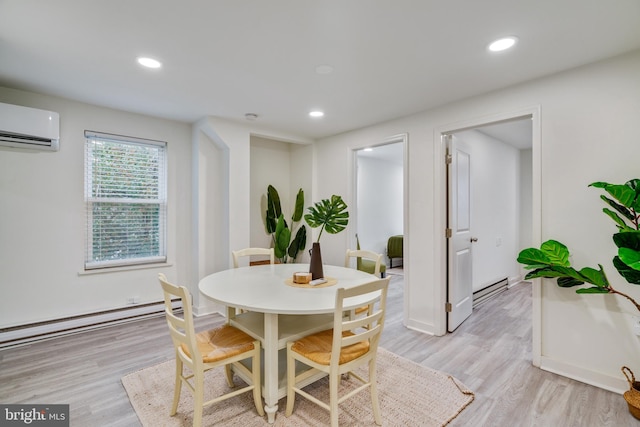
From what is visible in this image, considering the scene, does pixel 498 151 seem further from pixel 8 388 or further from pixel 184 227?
pixel 8 388

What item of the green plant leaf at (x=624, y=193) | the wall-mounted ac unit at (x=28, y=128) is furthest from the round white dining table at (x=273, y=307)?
the wall-mounted ac unit at (x=28, y=128)

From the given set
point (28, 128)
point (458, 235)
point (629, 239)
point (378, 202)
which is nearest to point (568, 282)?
point (629, 239)

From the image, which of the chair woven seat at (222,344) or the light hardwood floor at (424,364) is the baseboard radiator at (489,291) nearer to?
the light hardwood floor at (424,364)

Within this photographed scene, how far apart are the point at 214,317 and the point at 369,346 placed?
8.19 ft

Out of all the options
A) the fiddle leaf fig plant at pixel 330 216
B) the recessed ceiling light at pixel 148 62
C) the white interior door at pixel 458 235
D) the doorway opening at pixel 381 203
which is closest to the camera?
the recessed ceiling light at pixel 148 62

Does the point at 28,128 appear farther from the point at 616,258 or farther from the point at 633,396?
the point at 633,396

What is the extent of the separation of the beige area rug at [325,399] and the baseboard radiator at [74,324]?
1.29 metres

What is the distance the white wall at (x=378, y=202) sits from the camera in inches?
262

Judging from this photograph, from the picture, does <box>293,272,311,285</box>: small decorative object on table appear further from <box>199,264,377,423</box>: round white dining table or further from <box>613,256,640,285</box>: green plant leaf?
<box>613,256,640,285</box>: green plant leaf

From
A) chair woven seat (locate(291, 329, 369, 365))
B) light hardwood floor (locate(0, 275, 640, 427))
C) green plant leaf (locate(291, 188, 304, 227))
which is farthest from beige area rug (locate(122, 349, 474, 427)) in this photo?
green plant leaf (locate(291, 188, 304, 227))

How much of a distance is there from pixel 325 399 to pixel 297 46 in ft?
8.05

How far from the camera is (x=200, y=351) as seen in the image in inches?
69.7

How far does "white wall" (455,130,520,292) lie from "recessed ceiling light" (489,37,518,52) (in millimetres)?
1995

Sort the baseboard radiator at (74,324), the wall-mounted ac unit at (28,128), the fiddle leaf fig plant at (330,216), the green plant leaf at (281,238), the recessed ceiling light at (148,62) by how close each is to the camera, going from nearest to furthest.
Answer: the recessed ceiling light at (148,62)
the fiddle leaf fig plant at (330,216)
the wall-mounted ac unit at (28,128)
the baseboard radiator at (74,324)
the green plant leaf at (281,238)
